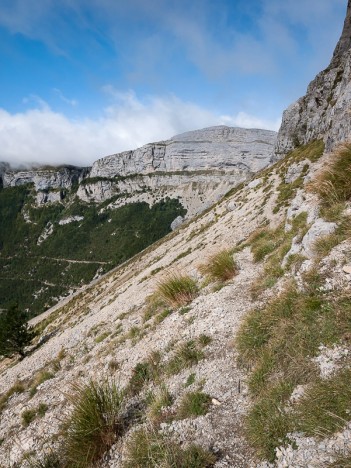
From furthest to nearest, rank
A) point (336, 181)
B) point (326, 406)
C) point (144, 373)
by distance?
point (336, 181) → point (144, 373) → point (326, 406)

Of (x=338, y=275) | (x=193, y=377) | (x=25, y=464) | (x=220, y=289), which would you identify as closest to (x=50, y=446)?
(x=25, y=464)

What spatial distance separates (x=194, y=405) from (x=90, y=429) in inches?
90.6

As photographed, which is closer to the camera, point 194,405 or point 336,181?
point 194,405

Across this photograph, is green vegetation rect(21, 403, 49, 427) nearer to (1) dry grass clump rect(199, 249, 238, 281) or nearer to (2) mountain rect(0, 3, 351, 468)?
(2) mountain rect(0, 3, 351, 468)

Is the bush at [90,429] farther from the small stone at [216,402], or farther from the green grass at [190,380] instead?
the small stone at [216,402]

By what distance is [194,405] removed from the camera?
630 cm

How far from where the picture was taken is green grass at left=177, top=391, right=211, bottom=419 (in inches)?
243

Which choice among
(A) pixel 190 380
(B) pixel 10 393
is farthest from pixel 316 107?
(B) pixel 10 393

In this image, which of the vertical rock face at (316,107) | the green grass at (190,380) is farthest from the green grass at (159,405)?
the vertical rock face at (316,107)

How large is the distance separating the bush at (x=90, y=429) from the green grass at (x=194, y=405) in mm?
1567

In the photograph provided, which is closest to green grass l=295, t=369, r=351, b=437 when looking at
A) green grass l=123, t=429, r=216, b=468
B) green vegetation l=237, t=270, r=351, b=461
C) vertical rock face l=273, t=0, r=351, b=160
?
green vegetation l=237, t=270, r=351, b=461

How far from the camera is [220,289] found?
11.1 metres

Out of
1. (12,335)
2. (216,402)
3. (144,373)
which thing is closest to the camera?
(216,402)

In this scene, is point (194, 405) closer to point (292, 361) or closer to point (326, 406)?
point (292, 361)
